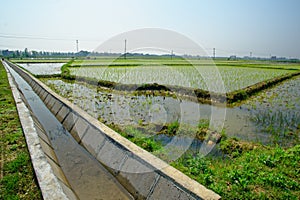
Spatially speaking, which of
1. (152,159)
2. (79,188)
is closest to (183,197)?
(152,159)

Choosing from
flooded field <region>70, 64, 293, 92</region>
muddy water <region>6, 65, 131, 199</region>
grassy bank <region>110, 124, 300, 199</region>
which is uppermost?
flooded field <region>70, 64, 293, 92</region>

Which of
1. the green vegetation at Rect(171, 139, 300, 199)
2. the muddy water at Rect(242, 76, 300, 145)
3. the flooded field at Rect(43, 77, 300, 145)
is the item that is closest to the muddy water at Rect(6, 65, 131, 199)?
the green vegetation at Rect(171, 139, 300, 199)

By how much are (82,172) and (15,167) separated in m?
0.99

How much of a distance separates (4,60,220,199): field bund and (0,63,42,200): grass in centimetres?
117

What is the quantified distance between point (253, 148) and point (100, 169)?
114 inches

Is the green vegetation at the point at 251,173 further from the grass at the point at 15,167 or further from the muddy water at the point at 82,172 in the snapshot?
the grass at the point at 15,167

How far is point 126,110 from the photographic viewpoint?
6.89 m

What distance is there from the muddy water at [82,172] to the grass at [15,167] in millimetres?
656

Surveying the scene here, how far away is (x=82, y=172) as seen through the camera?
3445 millimetres

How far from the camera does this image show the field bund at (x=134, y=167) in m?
2.38

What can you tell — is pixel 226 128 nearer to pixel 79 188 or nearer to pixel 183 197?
pixel 183 197

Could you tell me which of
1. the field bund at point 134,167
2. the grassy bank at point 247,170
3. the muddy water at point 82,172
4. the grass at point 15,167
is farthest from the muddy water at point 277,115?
the grass at point 15,167

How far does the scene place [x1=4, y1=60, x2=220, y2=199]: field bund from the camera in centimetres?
238

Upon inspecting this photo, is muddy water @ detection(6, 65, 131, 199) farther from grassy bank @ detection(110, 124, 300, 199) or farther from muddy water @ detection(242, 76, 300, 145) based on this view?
muddy water @ detection(242, 76, 300, 145)
